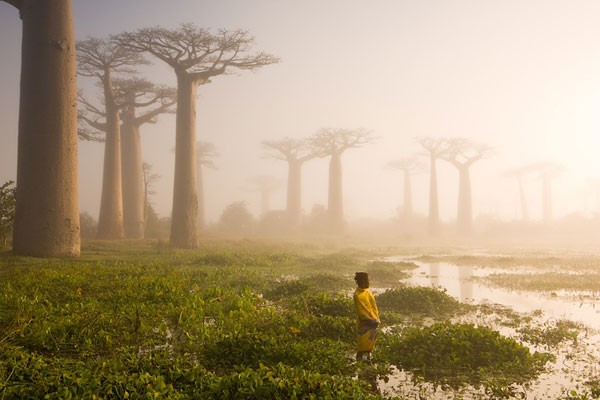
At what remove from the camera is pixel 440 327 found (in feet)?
22.6

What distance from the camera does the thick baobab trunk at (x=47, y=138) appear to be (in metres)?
14.9

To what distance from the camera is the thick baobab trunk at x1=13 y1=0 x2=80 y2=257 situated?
49.0 feet

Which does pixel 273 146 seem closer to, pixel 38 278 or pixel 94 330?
pixel 38 278

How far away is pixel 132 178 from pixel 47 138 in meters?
16.0

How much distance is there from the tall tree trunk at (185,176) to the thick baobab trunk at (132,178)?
9372 millimetres

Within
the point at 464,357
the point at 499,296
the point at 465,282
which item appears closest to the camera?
the point at 464,357

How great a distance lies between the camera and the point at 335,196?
45844 mm

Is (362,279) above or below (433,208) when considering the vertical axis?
below

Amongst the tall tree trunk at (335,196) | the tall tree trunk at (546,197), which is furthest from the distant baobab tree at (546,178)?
the tall tree trunk at (335,196)

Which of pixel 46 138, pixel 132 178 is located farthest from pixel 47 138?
pixel 132 178

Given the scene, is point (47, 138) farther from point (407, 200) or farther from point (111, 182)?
point (407, 200)

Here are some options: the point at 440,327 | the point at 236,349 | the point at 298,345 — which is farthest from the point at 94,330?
the point at 440,327

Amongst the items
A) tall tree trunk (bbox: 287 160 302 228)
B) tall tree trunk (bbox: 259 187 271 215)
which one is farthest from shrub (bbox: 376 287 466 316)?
tall tree trunk (bbox: 259 187 271 215)

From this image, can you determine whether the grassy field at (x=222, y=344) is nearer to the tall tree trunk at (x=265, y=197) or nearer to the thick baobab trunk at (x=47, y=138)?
the thick baobab trunk at (x=47, y=138)
